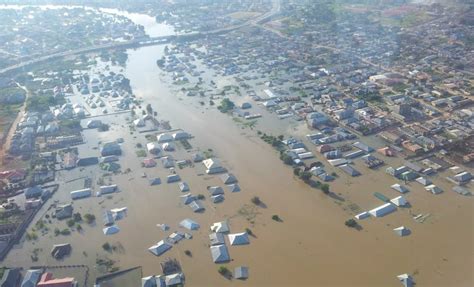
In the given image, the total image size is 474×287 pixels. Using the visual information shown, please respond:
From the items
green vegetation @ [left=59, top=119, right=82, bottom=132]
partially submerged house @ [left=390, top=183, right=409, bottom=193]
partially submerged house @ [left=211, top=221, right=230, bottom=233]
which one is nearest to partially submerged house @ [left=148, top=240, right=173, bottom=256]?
partially submerged house @ [left=211, top=221, right=230, bottom=233]

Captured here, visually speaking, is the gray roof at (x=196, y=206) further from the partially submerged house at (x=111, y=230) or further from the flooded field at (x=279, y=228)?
the partially submerged house at (x=111, y=230)

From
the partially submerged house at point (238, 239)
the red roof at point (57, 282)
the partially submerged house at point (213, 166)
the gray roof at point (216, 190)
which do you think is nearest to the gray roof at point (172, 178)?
the partially submerged house at point (213, 166)

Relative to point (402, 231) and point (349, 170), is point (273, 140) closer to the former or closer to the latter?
point (349, 170)

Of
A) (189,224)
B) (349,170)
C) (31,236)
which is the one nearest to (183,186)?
(189,224)

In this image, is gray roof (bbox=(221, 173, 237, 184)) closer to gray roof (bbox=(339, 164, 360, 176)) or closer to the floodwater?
the floodwater

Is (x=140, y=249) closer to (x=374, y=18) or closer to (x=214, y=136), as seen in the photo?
(x=214, y=136)

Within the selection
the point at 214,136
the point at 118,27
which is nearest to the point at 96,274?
the point at 214,136
